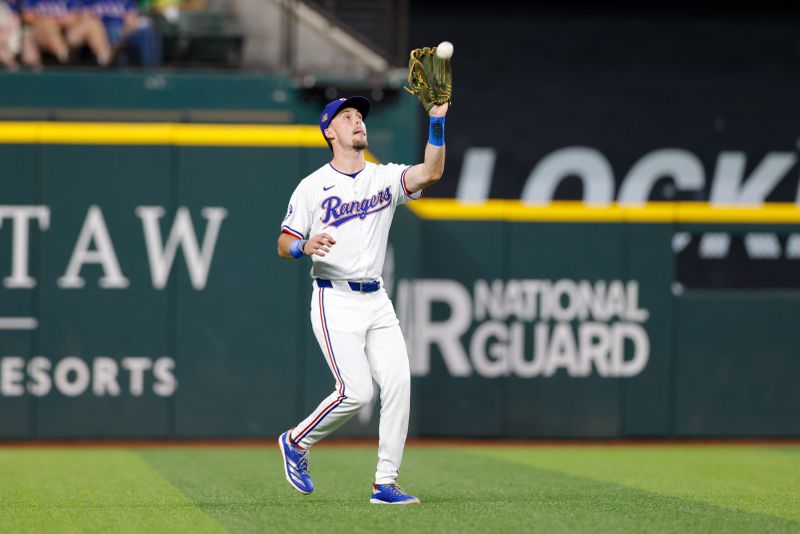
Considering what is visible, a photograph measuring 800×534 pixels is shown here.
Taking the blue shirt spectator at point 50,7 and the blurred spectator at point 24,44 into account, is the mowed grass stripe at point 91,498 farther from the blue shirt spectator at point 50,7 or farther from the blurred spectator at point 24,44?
the blue shirt spectator at point 50,7

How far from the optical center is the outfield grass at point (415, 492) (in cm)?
569

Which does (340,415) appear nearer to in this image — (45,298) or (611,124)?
(45,298)

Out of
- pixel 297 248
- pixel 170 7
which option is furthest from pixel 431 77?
pixel 170 7

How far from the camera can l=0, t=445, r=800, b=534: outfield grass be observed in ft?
18.7

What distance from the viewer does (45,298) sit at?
36.1 ft

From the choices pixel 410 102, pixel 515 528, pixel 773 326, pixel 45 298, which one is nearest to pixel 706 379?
pixel 773 326

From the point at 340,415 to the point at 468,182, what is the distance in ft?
33.3

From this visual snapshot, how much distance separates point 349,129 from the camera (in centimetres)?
666

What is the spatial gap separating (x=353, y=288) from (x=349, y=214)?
37 centimetres

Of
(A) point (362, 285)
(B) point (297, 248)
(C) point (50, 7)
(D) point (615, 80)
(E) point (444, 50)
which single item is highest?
(C) point (50, 7)

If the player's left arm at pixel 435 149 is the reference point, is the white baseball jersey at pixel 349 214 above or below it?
below

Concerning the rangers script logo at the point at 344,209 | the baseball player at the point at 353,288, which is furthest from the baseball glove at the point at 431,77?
the rangers script logo at the point at 344,209

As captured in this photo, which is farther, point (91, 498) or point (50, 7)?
point (50, 7)

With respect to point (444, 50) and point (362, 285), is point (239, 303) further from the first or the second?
point (444, 50)
